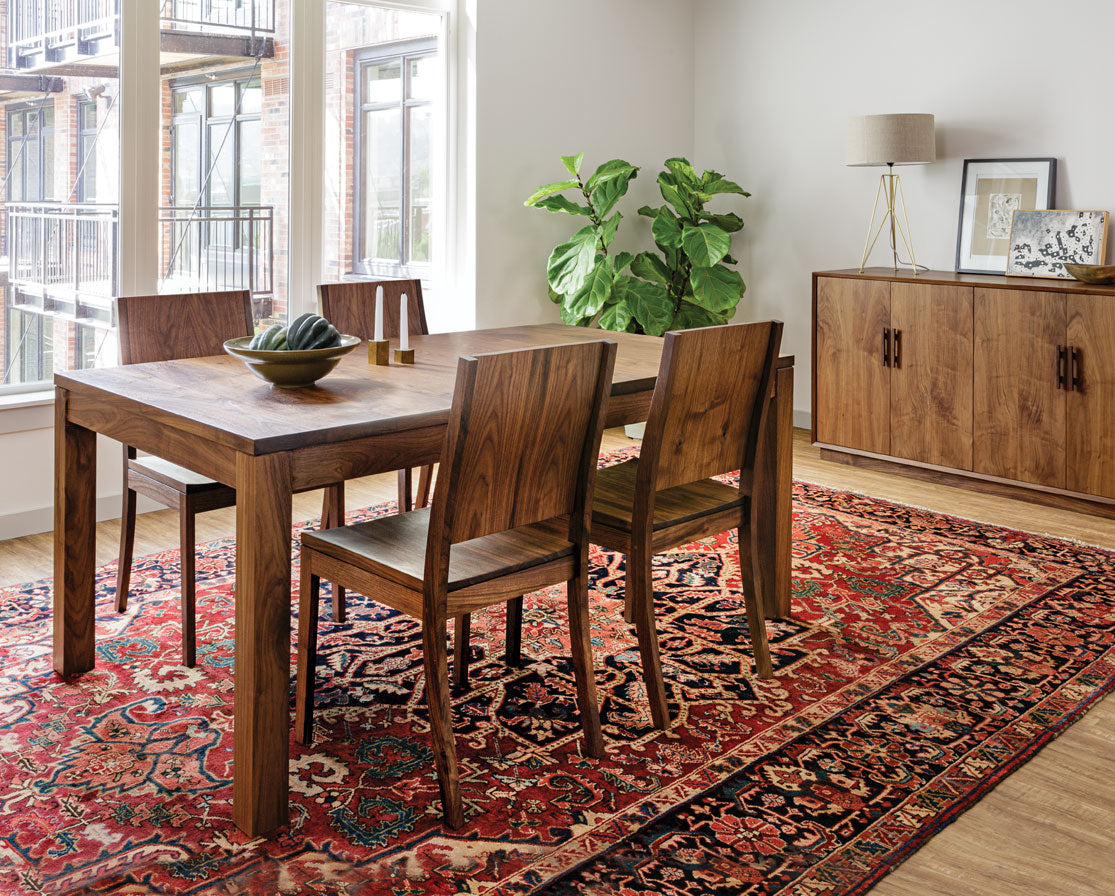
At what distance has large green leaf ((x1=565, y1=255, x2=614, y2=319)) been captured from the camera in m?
5.12

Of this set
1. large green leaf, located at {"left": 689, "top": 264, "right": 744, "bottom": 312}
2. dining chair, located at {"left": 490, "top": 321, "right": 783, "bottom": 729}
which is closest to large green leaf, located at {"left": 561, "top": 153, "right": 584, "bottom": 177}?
large green leaf, located at {"left": 689, "top": 264, "right": 744, "bottom": 312}

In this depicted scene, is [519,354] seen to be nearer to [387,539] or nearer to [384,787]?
[387,539]

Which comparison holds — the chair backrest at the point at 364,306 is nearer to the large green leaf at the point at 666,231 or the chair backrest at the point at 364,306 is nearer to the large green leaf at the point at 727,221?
the large green leaf at the point at 666,231

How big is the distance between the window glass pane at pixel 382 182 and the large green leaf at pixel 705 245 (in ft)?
4.70

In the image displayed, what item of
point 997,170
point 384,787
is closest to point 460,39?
point 997,170

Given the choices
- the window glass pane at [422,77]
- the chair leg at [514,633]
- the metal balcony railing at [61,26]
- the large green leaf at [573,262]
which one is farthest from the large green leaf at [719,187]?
the chair leg at [514,633]

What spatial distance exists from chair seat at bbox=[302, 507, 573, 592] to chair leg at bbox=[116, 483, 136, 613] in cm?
96

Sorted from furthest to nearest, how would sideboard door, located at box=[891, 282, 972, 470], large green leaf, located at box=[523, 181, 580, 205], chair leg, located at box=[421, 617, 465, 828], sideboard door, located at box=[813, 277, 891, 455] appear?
large green leaf, located at box=[523, 181, 580, 205] < sideboard door, located at box=[813, 277, 891, 455] < sideboard door, located at box=[891, 282, 972, 470] < chair leg, located at box=[421, 617, 465, 828]

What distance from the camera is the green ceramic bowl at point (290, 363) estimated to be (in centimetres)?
245

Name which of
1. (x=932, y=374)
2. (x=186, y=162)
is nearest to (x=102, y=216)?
(x=186, y=162)

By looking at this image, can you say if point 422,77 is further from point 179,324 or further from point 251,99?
point 179,324

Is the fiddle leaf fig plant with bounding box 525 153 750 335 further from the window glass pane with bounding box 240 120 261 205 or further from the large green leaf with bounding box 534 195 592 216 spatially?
the window glass pane with bounding box 240 120 261 205

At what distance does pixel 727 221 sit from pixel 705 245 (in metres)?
0.50

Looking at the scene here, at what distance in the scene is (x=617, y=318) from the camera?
523 cm
